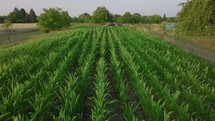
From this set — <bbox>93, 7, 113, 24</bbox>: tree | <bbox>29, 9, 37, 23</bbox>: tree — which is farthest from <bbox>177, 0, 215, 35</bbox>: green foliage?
<bbox>29, 9, 37, 23</bbox>: tree

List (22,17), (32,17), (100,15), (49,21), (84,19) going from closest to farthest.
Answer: (49,21)
(100,15)
(22,17)
(32,17)
(84,19)

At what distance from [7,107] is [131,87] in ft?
12.1

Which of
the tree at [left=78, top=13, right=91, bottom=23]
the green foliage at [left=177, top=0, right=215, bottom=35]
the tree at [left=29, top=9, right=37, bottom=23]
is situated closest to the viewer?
the green foliage at [left=177, top=0, right=215, bottom=35]

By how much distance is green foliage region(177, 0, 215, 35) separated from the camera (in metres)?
20.8

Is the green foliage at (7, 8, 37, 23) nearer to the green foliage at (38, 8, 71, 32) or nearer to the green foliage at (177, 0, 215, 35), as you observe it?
the green foliage at (38, 8, 71, 32)

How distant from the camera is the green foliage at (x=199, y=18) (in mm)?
20844

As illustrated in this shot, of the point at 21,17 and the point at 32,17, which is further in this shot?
the point at 32,17

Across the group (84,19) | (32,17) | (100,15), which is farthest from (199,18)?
(84,19)

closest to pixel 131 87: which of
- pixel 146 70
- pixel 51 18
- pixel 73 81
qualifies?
pixel 146 70

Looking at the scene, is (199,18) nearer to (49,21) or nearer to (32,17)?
(49,21)

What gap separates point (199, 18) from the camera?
2145 centimetres

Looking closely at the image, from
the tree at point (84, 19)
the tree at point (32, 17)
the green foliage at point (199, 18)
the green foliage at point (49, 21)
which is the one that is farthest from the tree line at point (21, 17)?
the green foliage at point (199, 18)

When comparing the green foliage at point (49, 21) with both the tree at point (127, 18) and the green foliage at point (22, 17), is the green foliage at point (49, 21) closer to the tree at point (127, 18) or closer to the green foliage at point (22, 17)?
the green foliage at point (22, 17)

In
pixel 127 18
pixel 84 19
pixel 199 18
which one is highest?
pixel 199 18
